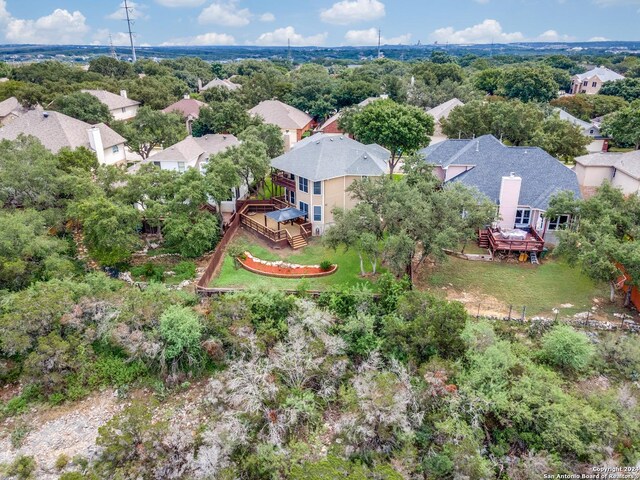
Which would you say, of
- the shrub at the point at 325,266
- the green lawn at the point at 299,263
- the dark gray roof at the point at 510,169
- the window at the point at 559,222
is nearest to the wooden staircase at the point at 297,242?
the green lawn at the point at 299,263

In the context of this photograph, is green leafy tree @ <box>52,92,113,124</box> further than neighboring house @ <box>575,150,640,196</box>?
Yes

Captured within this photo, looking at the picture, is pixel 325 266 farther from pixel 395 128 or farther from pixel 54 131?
pixel 54 131

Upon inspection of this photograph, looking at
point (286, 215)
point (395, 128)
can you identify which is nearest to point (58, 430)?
point (286, 215)

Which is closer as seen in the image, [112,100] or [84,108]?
[84,108]

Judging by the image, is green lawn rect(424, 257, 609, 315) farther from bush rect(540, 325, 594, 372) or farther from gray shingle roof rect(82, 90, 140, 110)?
gray shingle roof rect(82, 90, 140, 110)

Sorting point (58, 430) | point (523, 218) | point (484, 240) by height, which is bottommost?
A: point (58, 430)

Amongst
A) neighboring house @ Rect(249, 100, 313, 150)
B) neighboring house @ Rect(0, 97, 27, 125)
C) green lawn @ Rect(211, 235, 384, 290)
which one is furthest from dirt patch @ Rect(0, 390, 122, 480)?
neighboring house @ Rect(0, 97, 27, 125)
